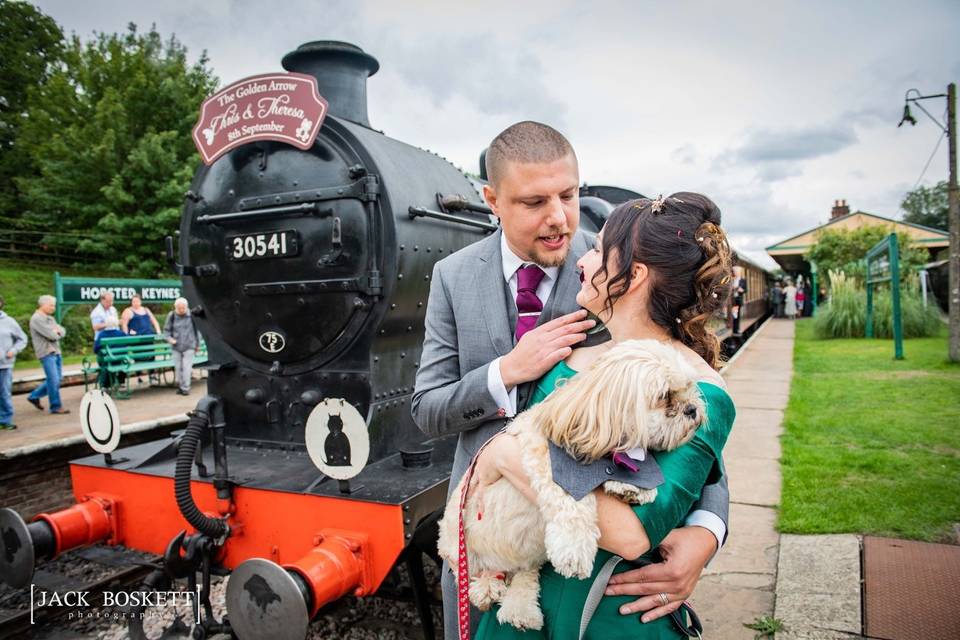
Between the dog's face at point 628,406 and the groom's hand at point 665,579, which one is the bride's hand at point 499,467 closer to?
the dog's face at point 628,406

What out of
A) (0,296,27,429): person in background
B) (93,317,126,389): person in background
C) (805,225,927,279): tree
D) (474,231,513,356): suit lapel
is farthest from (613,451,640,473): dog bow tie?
(805,225,927,279): tree

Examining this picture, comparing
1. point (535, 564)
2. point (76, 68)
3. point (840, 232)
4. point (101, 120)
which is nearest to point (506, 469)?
point (535, 564)

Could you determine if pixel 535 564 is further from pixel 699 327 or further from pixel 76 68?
pixel 76 68

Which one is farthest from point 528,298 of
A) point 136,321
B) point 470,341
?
point 136,321

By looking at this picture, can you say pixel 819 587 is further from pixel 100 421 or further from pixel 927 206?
pixel 927 206

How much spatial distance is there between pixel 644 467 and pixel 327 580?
1.54 metres

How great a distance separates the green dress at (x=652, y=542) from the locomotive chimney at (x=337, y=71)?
2.84 meters

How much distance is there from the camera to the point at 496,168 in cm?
171

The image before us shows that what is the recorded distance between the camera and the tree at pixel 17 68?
25656mm

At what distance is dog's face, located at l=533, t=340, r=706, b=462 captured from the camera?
1.13 meters

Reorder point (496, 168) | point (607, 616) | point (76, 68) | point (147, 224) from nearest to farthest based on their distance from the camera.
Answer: point (607, 616) → point (496, 168) → point (147, 224) → point (76, 68)

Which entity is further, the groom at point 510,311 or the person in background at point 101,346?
the person in background at point 101,346

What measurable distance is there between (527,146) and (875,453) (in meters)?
5.01

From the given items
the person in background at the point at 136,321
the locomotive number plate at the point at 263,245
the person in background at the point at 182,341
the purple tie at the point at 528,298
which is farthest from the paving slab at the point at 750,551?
the person in background at the point at 136,321
